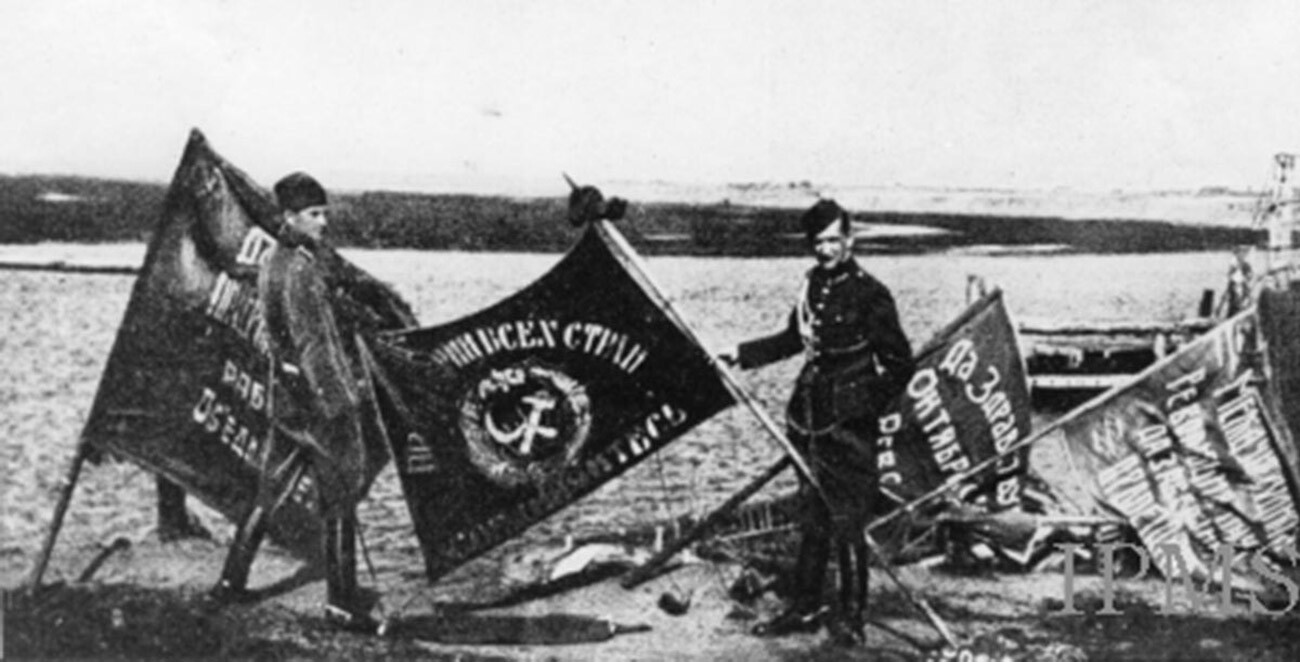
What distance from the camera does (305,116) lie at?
795 cm

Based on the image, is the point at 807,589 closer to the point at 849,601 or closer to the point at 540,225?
the point at 849,601

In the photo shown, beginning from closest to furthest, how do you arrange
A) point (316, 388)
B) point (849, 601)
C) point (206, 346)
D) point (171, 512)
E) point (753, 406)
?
1. point (753, 406)
2. point (849, 601)
3. point (316, 388)
4. point (206, 346)
5. point (171, 512)

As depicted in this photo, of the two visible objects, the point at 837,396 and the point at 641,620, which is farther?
the point at 641,620

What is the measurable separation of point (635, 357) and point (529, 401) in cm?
50

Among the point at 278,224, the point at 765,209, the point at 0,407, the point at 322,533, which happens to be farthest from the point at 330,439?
the point at 765,209

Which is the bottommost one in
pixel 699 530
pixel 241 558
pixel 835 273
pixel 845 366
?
pixel 241 558

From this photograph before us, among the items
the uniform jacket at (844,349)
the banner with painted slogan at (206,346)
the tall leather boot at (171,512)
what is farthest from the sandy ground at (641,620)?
the uniform jacket at (844,349)

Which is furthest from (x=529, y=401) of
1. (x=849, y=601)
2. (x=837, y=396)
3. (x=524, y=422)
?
(x=849, y=601)

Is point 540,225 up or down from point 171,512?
up

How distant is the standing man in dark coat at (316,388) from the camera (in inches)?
304

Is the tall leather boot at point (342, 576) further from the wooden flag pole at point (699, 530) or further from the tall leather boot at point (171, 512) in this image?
the wooden flag pole at point (699, 530)

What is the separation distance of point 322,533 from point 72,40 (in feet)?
→ 7.86

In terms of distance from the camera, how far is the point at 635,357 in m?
7.68

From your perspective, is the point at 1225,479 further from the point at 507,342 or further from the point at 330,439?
the point at 330,439
